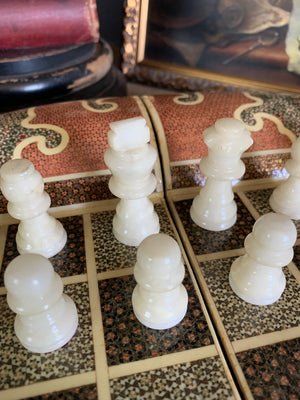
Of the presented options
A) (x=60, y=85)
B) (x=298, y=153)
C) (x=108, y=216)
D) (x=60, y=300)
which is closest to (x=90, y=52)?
(x=60, y=85)

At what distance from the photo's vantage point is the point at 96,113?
86cm

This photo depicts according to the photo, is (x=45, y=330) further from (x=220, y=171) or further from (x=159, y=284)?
(x=220, y=171)

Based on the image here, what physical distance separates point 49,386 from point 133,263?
267mm

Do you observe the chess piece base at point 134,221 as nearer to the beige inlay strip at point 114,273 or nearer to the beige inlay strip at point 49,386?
the beige inlay strip at point 114,273

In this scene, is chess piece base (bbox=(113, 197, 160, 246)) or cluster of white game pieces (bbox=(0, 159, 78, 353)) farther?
chess piece base (bbox=(113, 197, 160, 246))

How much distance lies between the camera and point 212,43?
4.18 ft

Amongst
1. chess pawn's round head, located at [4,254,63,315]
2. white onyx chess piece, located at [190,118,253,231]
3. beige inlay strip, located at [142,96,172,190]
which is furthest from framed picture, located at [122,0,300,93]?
chess pawn's round head, located at [4,254,63,315]

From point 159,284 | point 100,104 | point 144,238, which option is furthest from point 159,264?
point 100,104

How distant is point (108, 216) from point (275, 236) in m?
0.39

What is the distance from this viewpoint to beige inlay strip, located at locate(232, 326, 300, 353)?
573mm

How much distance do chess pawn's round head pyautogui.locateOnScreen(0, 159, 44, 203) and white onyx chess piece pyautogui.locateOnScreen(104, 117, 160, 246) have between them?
140 mm

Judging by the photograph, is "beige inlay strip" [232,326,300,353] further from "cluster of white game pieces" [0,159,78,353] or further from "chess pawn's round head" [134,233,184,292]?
"cluster of white game pieces" [0,159,78,353]

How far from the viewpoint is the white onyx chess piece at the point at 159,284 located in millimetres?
517

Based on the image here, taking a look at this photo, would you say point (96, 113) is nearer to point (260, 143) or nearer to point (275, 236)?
point (260, 143)
